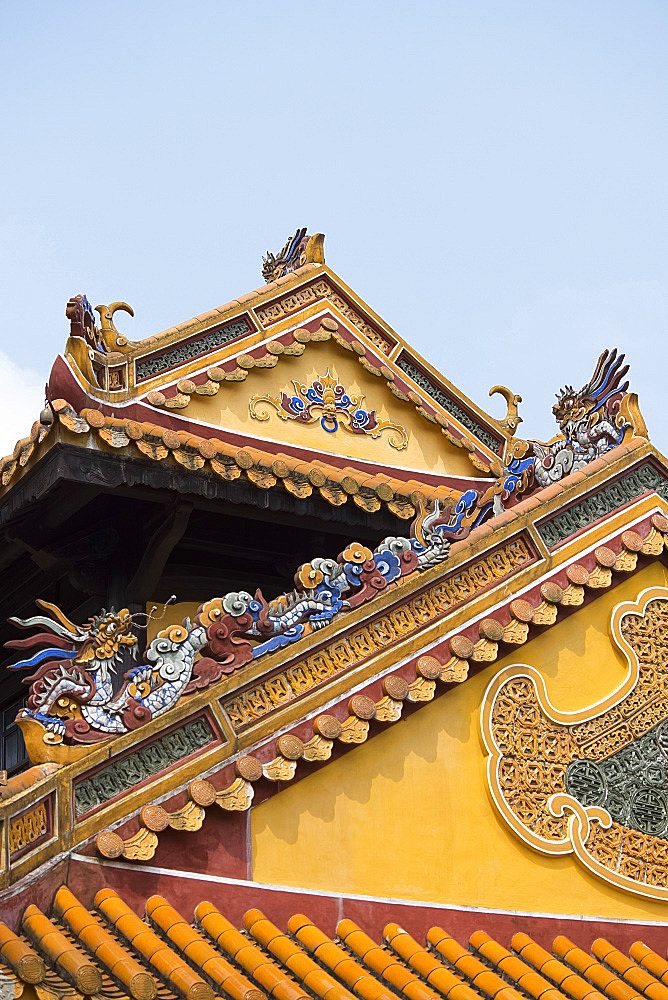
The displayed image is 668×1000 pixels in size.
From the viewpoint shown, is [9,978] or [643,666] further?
[643,666]

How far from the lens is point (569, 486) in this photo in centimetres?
941

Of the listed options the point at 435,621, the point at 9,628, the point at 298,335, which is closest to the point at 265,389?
the point at 298,335

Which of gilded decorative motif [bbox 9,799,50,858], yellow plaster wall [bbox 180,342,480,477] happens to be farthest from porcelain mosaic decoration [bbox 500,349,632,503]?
gilded decorative motif [bbox 9,799,50,858]

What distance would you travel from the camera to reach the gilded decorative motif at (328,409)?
12133 mm

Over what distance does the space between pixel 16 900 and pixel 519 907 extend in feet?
9.65

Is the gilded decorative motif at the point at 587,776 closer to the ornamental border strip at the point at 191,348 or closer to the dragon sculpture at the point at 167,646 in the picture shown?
the dragon sculpture at the point at 167,646

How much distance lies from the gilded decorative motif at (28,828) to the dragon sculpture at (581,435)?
12.3ft

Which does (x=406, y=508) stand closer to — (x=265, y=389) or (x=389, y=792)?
(x=265, y=389)

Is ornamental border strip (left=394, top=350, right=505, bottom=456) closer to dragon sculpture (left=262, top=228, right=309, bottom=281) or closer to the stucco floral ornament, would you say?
dragon sculpture (left=262, top=228, right=309, bottom=281)

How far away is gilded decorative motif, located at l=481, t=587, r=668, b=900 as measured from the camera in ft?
27.8

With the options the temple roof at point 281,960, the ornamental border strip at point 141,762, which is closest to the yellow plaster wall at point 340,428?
the ornamental border strip at point 141,762

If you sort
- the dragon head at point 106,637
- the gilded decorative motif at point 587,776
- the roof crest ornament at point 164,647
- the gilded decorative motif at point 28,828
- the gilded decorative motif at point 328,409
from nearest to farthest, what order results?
the gilded decorative motif at point 28,828, the roof crest ornament at point 164,647, the dragon head at point 106,637, the gilded decorative motif at point 587,776, the gilded decorative motif at point 328,409

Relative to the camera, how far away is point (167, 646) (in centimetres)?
777

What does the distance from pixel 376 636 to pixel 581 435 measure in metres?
2.47
